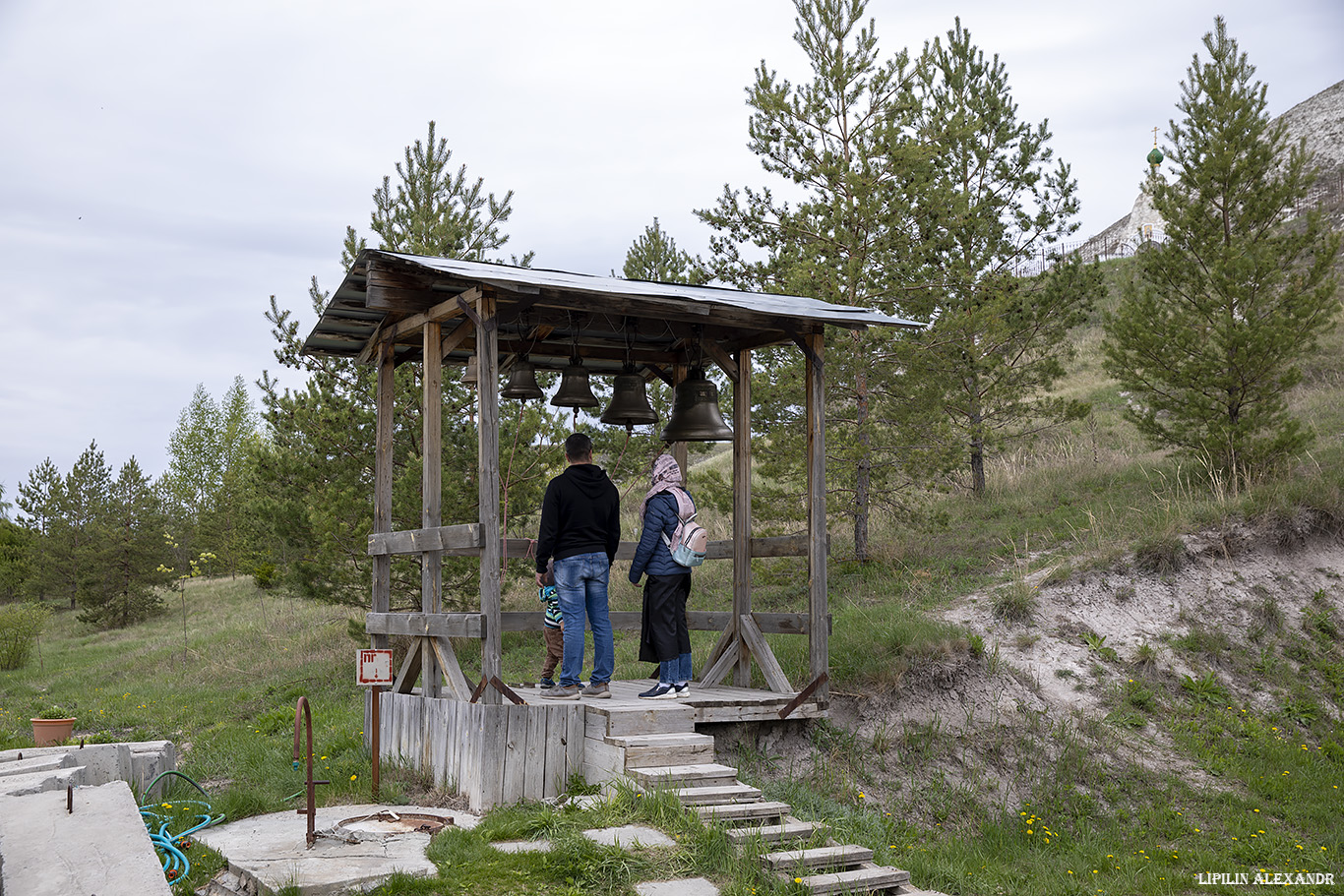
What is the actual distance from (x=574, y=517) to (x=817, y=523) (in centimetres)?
211

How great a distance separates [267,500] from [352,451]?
4.43 feet

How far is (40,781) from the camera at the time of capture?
636 centimetres

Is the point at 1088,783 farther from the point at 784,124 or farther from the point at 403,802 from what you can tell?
the point at 784,124

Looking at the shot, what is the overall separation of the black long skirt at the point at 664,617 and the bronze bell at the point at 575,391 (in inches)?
65.3

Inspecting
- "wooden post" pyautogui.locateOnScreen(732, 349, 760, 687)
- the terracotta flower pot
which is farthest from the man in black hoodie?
the terracotta flower pot

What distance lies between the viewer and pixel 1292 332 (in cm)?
1367

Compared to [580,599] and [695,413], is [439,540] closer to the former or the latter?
[580,599]

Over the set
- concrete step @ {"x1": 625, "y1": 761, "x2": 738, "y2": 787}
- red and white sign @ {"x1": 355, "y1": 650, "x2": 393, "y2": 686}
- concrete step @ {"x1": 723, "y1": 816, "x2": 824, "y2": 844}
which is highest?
red and white sign @ {"x1": 355, "y1": 650, "x2": 393, "y2": 686}

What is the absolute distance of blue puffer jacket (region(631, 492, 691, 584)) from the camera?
318 inches

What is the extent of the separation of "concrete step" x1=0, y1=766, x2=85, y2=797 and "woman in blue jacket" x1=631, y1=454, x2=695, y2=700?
398cm

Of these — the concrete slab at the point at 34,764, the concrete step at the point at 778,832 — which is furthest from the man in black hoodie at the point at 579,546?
the concrete slab at the point at 34,764

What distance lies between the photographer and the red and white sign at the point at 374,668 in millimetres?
6809

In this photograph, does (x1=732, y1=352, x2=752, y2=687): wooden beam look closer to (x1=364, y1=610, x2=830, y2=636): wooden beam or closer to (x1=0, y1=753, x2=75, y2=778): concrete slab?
(x1=364, y1=610, x2=830, y2=636): wooden beam

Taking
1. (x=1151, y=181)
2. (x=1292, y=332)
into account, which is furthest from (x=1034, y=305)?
(x=1292, y=332)
